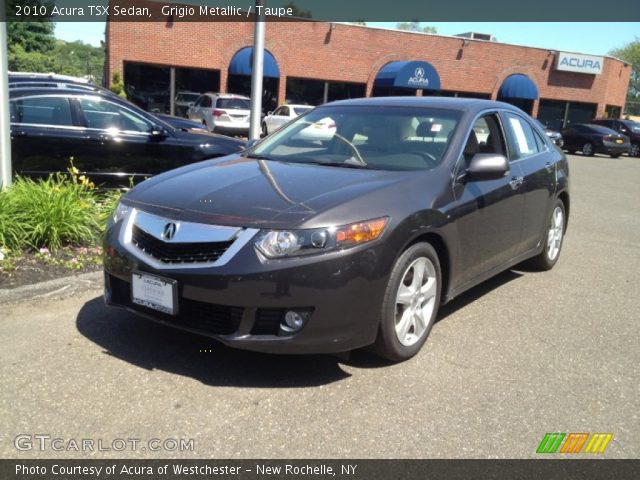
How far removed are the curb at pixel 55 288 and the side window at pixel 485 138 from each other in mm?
3129

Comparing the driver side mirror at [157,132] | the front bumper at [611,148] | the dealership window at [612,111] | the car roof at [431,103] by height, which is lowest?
the front bumper at [611,148]

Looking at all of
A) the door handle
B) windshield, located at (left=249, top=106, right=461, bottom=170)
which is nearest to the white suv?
windshield, located at (left=249, top=106, right=461, bottom=170)

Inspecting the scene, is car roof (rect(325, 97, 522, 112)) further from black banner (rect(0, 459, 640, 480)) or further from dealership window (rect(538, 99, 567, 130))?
dealership window (rect(538, 99, 567, 130))

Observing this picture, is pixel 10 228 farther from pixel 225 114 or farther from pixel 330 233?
pixel 225 114

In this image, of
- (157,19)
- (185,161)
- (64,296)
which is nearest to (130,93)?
(157,19)

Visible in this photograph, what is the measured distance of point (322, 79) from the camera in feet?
94.9

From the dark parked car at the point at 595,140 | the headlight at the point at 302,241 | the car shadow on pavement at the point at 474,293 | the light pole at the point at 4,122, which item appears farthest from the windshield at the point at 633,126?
the headlight at the point at 302,241

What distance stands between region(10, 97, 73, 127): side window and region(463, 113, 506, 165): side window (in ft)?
16.6

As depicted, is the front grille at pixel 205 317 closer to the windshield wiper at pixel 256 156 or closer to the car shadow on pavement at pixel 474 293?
the windshield wiper at pixel 256 156

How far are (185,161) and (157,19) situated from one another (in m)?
18.8

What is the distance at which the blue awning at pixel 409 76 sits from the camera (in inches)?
1126

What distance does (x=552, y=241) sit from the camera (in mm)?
6160

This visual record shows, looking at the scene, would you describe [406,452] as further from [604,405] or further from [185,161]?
[185,161]

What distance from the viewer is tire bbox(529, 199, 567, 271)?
5963mm
